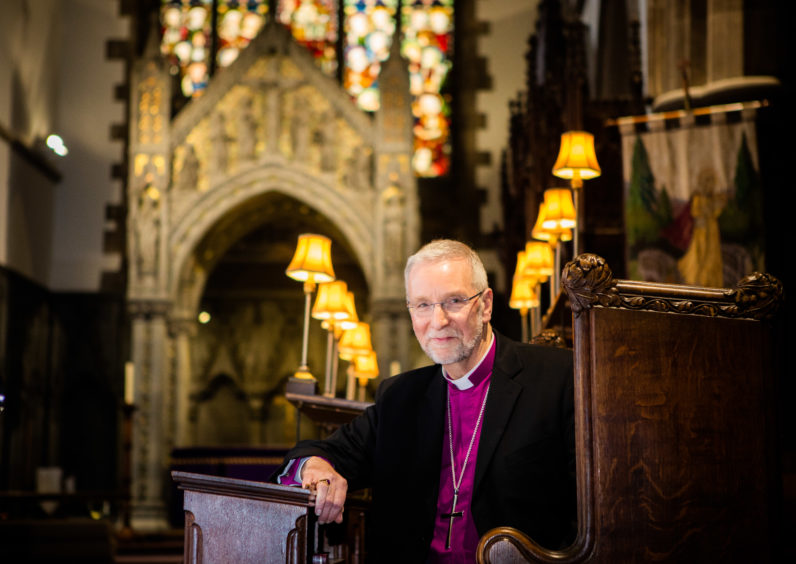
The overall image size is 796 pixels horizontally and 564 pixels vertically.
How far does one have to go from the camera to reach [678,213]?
6.58 meters

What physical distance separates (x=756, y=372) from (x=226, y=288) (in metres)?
13.1

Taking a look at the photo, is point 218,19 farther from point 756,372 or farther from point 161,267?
point 756,372

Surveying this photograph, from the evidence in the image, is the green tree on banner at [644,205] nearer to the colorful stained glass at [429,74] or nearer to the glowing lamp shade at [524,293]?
the glowing lamp shade at [524,293]

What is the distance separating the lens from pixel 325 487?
2.17 m

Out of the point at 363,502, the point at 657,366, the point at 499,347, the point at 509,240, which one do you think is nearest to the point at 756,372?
the point at 657,366

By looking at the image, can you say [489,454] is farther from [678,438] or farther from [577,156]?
[577,156]

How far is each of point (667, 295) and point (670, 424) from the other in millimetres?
273

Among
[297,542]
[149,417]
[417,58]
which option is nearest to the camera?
[297,542]

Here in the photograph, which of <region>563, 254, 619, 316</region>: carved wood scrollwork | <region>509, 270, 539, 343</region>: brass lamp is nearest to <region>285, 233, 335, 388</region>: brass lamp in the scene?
<region>509, 270, 539, 343</region>: brass lamp

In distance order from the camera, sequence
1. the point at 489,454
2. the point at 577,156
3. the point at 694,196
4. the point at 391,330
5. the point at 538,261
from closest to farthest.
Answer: the point at 489,454 < the point at 577,156 < the point at 538,261 < the point at 694,196 < the point at 391,330

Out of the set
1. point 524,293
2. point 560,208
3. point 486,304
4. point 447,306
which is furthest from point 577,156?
point 447,306

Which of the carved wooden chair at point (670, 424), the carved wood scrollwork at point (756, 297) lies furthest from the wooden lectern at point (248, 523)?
the carved wood scrollwork at point (756, 297)

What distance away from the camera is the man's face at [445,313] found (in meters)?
2.33

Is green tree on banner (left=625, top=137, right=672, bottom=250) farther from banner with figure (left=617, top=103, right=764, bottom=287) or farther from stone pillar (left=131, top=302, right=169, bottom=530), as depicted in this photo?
stone pillar (left=131, top=302, right=169, bottom=530)
